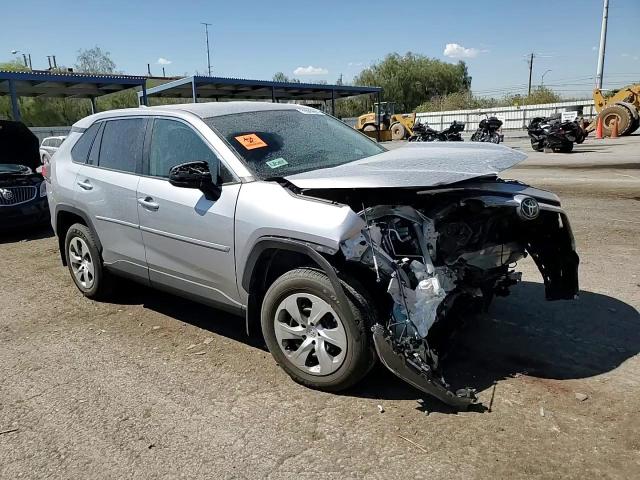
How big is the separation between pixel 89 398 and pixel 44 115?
44.8 metres

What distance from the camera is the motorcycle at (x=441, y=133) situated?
2202cm

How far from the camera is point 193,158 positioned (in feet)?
13.4

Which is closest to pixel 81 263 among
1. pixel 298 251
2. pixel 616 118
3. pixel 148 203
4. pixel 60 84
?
pixel 148 203

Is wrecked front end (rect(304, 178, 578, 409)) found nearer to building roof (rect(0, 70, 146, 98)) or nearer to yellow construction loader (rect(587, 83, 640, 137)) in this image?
building roof (rect(0, 70, 146, 98))

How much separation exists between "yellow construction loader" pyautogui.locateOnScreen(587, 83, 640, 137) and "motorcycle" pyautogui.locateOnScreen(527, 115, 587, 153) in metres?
5.62

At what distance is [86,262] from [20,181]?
15.5ft

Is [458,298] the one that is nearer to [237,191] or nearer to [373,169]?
[373,169]

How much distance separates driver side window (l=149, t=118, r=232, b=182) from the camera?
4.03m

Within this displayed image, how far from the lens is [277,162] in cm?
389

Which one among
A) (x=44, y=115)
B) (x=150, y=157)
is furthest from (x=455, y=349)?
(x=44, y=115)

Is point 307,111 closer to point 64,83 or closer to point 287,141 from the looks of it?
point 287,141

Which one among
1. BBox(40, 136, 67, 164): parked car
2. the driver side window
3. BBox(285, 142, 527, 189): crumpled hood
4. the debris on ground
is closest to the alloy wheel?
the driver side window

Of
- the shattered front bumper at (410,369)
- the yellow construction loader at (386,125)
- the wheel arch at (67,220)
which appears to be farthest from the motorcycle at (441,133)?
the shattered front bumper at (410,369)

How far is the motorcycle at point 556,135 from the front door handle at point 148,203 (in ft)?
59.4
